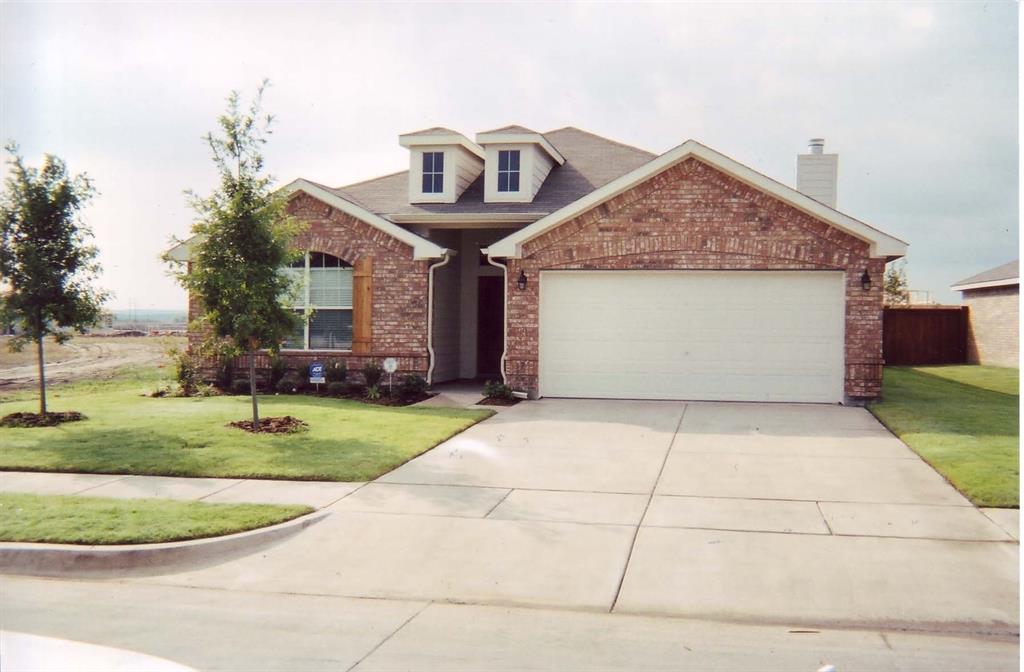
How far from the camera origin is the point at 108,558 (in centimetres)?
676

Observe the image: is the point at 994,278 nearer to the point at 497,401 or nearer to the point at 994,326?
the point at 994,326

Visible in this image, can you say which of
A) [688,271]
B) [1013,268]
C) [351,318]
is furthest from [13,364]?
[1013,268]

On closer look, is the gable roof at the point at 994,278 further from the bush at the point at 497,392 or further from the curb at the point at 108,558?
the curb at the point at 108,558

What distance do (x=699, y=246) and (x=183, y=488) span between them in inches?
382

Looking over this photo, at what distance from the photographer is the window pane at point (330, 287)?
17.0 meters

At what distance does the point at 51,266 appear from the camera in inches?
487

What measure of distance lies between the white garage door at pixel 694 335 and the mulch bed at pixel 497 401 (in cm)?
75

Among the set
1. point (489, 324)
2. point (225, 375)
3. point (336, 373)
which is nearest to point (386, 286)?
point (336, 373)

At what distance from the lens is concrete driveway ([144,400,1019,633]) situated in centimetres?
585

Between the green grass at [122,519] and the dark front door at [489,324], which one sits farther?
the dark front door at [489,324]

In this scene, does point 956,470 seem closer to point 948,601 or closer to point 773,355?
point 948,601

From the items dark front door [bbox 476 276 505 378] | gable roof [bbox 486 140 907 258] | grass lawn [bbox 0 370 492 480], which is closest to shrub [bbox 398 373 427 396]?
grass lawn [bbox 0 370 492 480]

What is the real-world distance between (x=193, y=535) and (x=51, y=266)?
281 inches

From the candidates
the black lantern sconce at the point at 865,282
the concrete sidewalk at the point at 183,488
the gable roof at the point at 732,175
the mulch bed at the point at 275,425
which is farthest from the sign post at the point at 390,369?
the black lantern sconce at the point at 865,282
